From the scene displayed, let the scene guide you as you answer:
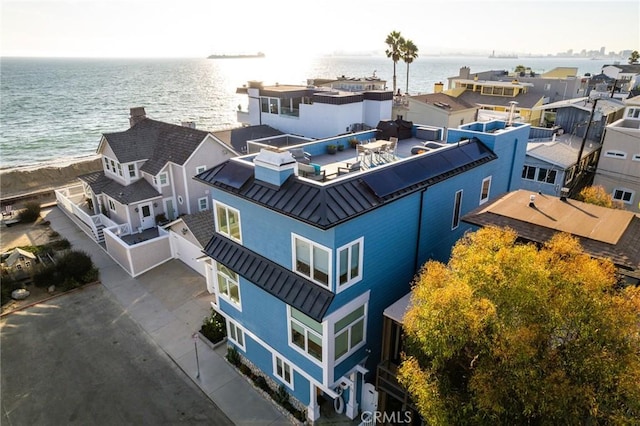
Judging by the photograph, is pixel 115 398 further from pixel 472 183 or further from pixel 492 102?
pixel 492 102

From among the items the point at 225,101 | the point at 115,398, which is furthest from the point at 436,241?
the point at 225,101

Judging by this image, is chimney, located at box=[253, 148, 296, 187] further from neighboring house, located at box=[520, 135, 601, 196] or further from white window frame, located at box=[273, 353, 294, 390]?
neighboring house, located at box=[520, 135, 601, 196]

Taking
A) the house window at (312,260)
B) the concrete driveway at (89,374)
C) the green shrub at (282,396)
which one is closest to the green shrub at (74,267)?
the concrete driveway at (89,374)

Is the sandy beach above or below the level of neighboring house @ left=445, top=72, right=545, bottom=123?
below

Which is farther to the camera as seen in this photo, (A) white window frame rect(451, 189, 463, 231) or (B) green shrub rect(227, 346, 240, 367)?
(B) green shrub rect(227, 346, 240, 367)

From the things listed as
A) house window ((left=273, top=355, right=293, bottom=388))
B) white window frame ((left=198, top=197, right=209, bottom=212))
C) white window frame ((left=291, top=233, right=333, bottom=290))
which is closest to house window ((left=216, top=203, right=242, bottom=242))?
white window frame ((left=291, top=233, right=333, bottom=290))

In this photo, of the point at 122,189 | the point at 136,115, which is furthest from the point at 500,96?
the point at 122,189
